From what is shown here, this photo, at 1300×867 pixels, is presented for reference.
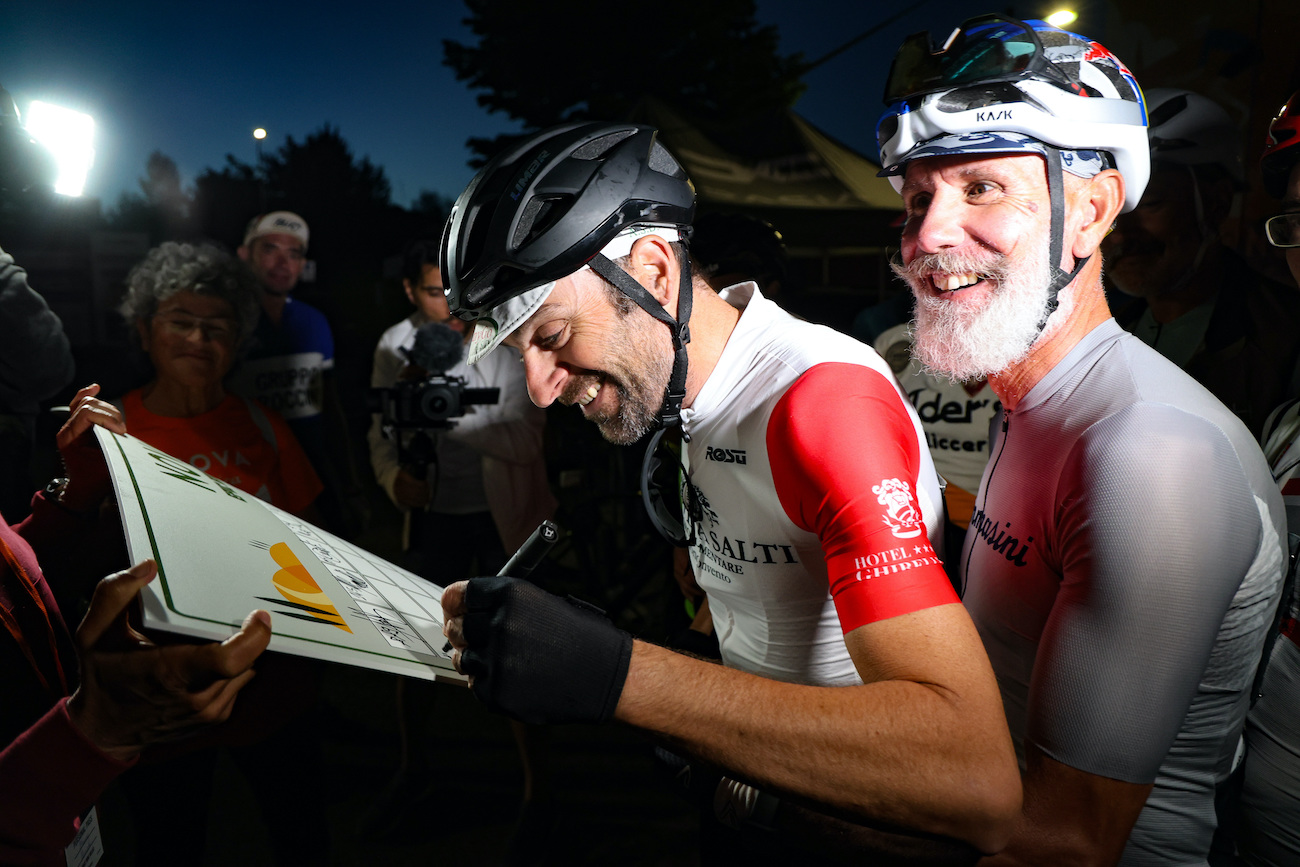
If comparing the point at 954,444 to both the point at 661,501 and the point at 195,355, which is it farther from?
the point at 195,355

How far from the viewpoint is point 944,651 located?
0.86 meters

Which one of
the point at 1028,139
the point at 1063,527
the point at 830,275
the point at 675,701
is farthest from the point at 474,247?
the point at 830,275

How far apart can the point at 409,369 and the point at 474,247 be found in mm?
2202

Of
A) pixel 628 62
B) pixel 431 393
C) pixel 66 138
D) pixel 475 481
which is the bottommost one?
pixel 475 481

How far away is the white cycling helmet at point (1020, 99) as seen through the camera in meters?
1.14

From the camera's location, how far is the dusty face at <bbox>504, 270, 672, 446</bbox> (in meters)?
1.29

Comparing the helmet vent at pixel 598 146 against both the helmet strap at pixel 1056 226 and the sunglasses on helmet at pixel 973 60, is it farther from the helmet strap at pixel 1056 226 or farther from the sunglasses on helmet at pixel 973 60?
the helmet strap at pixel 1056 226

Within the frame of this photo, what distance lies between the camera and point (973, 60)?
1198mm

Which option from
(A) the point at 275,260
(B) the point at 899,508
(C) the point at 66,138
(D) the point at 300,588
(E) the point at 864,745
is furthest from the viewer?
(A) the point at 275,260

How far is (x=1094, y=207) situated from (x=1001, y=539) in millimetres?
621

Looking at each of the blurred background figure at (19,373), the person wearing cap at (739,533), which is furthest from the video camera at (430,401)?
the person wearing cap at (739,533)

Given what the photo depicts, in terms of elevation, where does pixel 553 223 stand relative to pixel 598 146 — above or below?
below

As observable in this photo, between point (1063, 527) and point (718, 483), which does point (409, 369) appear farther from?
point (1063, 527)

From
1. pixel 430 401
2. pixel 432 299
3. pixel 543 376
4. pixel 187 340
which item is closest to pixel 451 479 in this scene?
pixel 430 401
